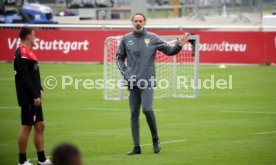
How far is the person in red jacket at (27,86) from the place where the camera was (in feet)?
37.0

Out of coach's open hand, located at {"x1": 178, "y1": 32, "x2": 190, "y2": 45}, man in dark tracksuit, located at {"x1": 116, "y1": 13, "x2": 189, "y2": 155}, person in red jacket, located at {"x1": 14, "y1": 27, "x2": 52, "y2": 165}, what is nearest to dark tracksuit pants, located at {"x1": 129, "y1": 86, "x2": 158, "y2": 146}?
man in dark tracksuit, located at {"x1": 116, "y1": 13, "x2": 189, "y2": 155}

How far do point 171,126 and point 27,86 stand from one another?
5.78 metres

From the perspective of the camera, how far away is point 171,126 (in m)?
16.5

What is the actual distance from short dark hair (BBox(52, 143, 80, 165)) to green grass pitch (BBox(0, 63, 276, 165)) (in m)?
5.98

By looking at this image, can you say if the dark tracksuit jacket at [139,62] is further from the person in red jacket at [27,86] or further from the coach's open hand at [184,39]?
the person in red jacket at [27,86]

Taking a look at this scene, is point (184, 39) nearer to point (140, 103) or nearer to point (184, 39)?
point (184, 39)

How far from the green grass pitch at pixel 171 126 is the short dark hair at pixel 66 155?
19.6 ft

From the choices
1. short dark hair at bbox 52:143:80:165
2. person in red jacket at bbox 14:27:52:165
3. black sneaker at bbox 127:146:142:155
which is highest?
short dark hair at bbox 52:143:80:165

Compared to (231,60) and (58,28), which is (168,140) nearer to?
(231,60)

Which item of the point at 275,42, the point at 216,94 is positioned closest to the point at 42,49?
the point at 275,42

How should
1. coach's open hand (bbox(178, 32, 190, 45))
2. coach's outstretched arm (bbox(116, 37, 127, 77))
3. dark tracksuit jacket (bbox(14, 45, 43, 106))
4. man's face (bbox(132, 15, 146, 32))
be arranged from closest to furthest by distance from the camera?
dark tracksuit jacket (bbox(14, 45, 43, 106)), coach's open hand (bbox(178, 32, 190, 45)), man's face (bbox(132, 15, 146, 32)), coach's outstretched arm (bbox(116, 37, 127, 77))

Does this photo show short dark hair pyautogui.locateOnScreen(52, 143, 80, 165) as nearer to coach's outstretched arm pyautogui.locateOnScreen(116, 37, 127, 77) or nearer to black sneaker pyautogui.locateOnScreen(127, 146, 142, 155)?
black sneaker pyautogui.locateOnScreen(127, 146, 142, 155)

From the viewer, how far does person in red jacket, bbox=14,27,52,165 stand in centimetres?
1129

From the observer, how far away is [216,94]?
77.3 ft
